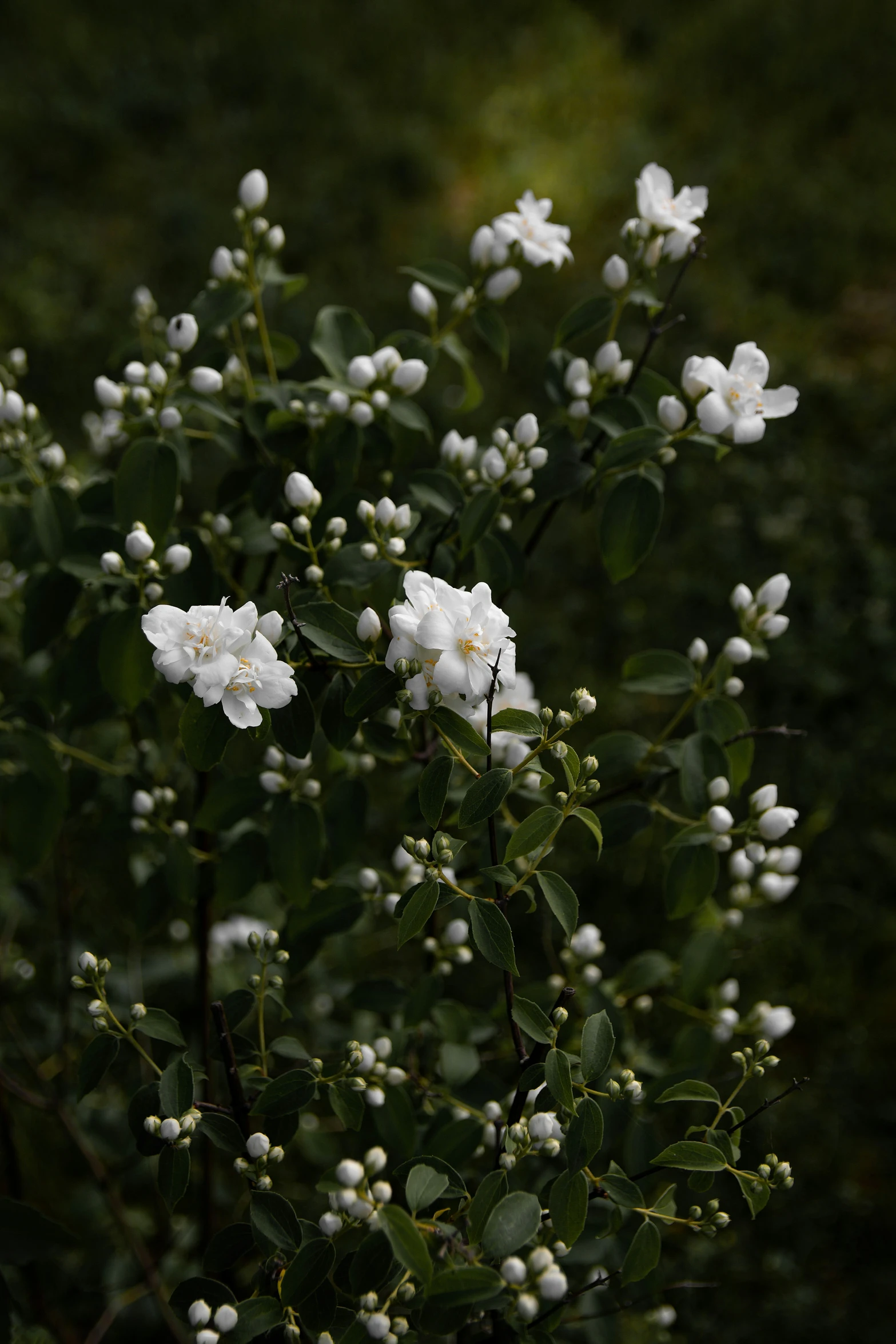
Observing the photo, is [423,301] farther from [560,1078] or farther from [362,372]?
[560,1078]

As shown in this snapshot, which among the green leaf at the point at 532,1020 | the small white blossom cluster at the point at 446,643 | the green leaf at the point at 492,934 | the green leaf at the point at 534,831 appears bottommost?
the green leaf at the point at 532,1020

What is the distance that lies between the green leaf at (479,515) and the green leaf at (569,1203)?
0.72 m

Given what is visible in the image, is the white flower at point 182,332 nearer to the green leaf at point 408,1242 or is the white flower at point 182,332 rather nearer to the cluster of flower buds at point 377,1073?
the cluster of flower buds at point 377,1073

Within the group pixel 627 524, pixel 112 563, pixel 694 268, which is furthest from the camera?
pixel 694 268

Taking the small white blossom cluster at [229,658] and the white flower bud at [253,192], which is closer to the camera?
the small white blossom cluster at [229,658]

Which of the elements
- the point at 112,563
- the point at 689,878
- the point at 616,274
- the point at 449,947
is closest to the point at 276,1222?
the point at 449,947

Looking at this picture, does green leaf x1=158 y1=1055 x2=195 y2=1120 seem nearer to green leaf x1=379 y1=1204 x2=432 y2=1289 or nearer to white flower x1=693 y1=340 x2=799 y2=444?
green leaf x1=379 y1=1204 x2=432 y2=1289

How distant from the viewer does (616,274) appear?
1.47 metres

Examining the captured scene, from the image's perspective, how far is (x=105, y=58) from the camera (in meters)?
4.78

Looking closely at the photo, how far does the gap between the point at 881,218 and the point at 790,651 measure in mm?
2076

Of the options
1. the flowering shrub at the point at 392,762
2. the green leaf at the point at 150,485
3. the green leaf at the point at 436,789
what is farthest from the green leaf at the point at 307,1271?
the green leaf at the point at 150,485

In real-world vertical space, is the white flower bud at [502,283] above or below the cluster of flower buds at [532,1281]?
above

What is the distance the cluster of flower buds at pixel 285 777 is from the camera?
1.42m

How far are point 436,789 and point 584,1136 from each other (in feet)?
1.22
